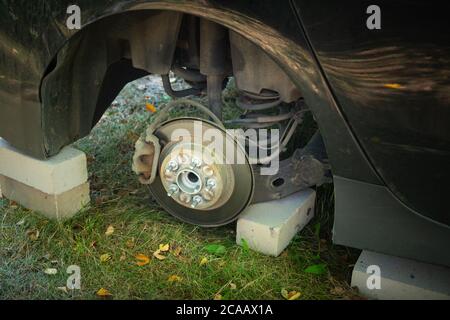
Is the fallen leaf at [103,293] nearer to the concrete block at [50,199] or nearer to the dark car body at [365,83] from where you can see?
the concrete block at [50,199]

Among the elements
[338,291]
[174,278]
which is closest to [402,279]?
[338,291]

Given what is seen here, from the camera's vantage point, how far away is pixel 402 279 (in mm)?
2389

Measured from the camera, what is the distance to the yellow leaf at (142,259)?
2684 millimetres

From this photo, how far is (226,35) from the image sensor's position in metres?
2.59

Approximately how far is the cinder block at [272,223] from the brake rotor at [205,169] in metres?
0.08

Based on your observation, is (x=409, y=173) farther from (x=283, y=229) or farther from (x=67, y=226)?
(x=67, y=226)

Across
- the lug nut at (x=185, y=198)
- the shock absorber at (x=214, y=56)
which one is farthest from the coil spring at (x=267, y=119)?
the lug nut at (x=185, y=198)

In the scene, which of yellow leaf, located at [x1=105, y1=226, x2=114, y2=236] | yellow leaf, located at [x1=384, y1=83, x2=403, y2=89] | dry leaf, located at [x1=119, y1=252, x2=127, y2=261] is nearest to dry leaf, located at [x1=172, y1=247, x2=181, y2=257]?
dry leaf, located at [x1=119, y1=252, x2=127, y2=261]

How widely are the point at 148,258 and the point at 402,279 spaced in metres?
1.15

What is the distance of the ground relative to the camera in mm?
2521

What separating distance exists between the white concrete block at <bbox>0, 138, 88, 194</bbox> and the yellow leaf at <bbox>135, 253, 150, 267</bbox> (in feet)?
1.76

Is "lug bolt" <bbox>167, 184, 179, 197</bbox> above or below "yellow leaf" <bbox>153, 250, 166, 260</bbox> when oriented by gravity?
above

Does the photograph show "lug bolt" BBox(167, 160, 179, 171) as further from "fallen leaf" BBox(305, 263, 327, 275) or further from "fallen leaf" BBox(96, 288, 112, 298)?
"fallen leaf" BBox(305, 263, 327, 275)
